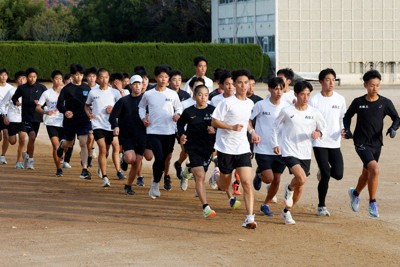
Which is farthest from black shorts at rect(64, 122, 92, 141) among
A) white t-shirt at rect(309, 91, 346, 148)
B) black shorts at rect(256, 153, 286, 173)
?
white t-shirt at rect(309, 91, 346, 148)

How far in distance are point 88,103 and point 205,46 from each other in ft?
178

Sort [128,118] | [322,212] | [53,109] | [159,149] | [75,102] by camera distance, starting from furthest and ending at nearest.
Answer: [53,109] → [75,102] → [128,118] → [159,149] → [322,212]

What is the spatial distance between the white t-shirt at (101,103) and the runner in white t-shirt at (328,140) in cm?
495

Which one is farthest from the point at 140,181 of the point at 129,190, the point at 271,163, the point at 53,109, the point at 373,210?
the point at 373,210

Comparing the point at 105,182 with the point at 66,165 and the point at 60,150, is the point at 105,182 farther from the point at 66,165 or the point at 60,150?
the point at 66,165

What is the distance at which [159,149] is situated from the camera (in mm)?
16172

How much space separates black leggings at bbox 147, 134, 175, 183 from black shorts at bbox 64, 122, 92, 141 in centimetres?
330

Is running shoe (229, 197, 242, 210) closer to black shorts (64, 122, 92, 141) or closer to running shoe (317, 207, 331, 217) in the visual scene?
running shoe (317, 207, 331, 217)

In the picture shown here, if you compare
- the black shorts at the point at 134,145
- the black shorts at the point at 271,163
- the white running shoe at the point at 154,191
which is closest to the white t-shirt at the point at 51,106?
the black shorts at the point at 134,145

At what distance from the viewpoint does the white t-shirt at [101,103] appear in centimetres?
1817

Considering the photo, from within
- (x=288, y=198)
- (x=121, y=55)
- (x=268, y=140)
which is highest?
(x=121, y=55)

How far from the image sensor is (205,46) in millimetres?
72375

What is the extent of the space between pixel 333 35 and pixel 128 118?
5792 centimetres

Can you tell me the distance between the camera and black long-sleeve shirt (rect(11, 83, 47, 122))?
2131cm
